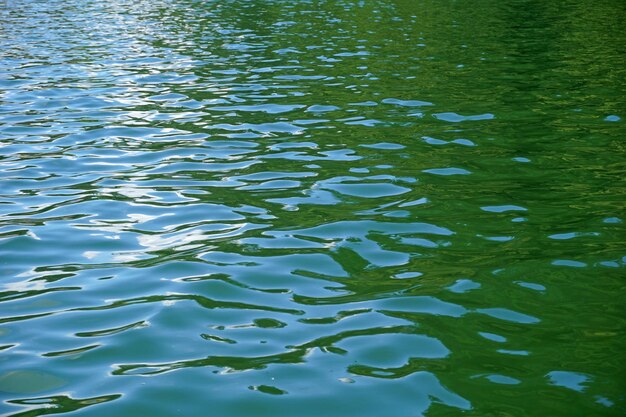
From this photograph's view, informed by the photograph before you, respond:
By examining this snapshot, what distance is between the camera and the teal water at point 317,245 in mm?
4910

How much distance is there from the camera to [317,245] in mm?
7254

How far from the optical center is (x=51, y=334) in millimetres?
5664

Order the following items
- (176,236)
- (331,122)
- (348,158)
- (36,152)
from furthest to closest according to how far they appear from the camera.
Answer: (331,122), (36,152), (348,158), (176,236)

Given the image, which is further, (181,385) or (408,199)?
(408,199)

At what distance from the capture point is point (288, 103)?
14.2 m

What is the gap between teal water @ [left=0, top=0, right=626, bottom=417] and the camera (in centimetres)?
491

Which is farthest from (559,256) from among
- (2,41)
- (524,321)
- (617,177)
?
(2,41)

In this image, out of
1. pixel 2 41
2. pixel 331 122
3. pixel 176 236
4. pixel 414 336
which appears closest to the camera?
pixel 414 336

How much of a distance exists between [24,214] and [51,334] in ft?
10.2

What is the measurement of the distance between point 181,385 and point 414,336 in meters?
1.64

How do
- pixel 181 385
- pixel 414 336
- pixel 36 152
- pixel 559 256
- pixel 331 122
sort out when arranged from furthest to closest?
pixel 331 122 < pixel 36 152 < pixel 559 256 < pixel 414 336 < pixel 181 385

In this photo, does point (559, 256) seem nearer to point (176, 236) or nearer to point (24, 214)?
point (176, 236)

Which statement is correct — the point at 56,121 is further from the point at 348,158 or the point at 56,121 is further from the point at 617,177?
the point at 617,177

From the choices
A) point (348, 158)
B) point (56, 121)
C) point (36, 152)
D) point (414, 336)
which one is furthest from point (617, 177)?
point (56, 121)
